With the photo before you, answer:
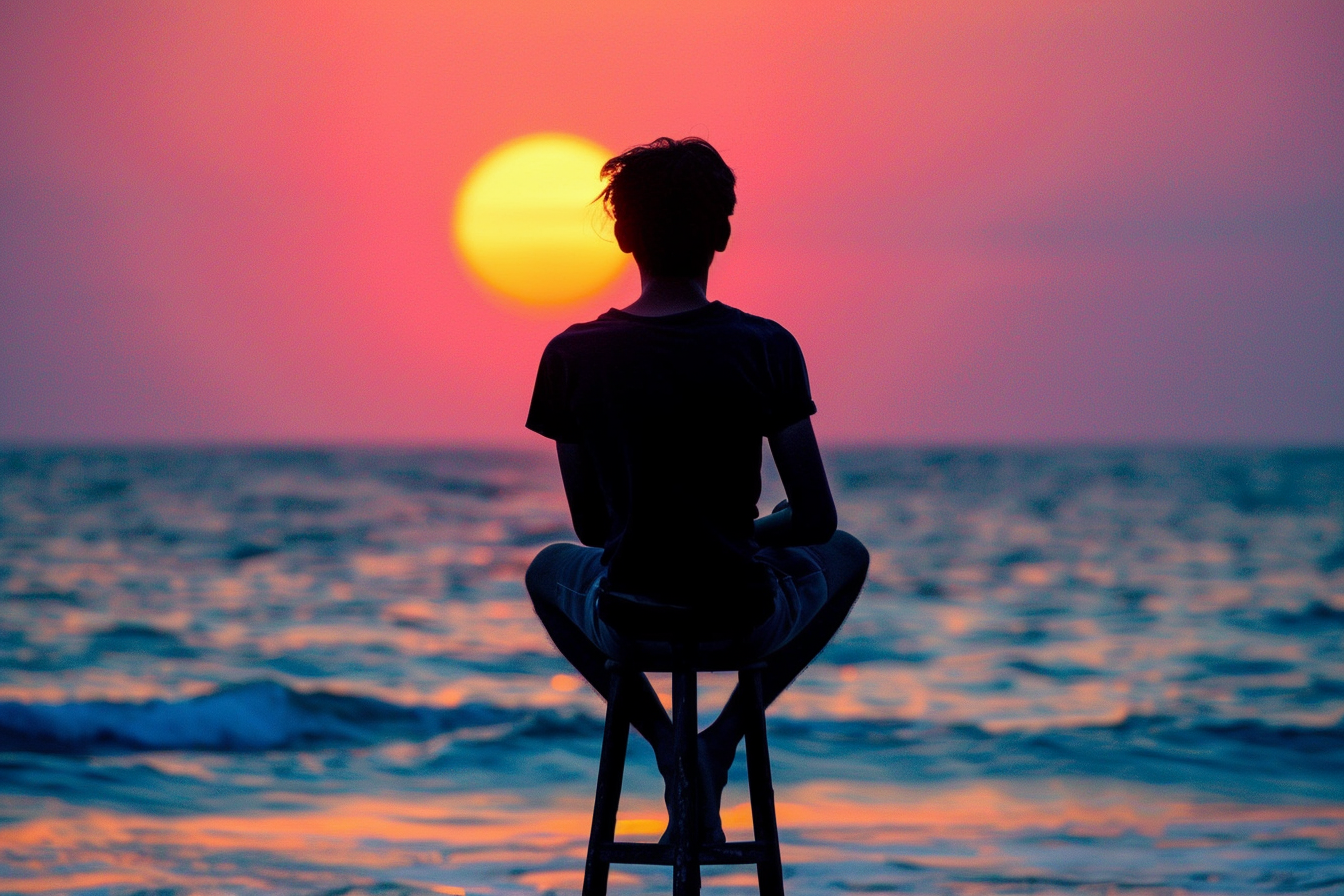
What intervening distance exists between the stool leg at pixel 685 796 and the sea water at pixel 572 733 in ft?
7.13

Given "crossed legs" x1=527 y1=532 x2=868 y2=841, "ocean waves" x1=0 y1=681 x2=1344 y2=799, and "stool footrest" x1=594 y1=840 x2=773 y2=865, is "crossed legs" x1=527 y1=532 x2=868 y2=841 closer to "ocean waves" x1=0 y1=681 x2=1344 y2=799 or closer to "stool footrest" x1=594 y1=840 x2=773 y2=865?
"stool footrest" x1=594 y1=840 x2=773 y2=865

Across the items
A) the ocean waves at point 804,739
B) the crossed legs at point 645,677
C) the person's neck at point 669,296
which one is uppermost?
the ocean waves at point 804,739

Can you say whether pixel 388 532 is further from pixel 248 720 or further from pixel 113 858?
pixel 113 858

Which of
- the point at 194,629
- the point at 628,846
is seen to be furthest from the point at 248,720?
the point at 628,846

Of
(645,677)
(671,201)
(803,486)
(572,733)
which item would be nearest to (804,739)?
(572,733)

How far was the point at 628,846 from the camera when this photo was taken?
2939mm

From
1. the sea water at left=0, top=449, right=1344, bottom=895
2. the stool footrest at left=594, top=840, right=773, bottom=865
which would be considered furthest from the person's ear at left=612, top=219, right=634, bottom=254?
the sea water at left=0, top=449, right=1344, bottom=895

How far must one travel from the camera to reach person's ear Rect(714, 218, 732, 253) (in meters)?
2.81

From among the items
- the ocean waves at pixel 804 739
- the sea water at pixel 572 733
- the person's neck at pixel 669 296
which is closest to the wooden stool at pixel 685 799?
the person's neck at pixel 669 296

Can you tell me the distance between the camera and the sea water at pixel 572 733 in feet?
17.6

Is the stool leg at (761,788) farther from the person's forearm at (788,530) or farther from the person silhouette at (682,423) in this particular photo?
the person's forearm at (788,530)

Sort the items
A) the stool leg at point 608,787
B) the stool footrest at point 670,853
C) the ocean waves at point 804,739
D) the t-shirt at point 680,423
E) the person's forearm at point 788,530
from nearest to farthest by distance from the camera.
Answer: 1. the t-shirt at point 680,423
2. the person's forearm at point 788,530
3. the stool footrest at point 670,853
4. the stool leg at point 608,787
5. the ocean waves at point 804,739

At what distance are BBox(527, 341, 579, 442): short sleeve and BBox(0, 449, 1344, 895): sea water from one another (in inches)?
102

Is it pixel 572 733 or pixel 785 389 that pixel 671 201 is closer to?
pixel 785 389
